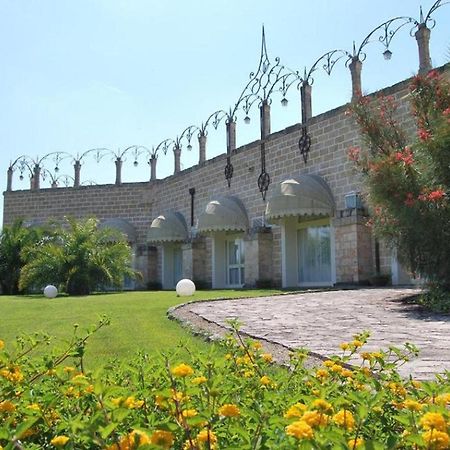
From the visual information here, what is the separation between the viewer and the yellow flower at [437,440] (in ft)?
4.78

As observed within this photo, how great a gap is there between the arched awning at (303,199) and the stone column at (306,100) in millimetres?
2416

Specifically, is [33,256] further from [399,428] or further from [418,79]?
[399,428]

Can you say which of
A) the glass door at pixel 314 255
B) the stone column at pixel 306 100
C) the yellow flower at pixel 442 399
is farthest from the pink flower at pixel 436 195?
the stone column at pixel 306 100

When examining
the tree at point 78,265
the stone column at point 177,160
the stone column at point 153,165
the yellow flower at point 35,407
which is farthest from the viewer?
the stone column at point 153,165

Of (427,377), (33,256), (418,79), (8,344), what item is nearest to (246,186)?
(33,256)

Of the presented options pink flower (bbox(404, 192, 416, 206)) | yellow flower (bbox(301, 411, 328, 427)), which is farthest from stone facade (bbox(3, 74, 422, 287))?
yellow flower (bbox(301, 411, 328, 427))

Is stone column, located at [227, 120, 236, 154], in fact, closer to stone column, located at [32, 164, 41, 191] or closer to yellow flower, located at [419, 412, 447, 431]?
stone column, located at [32, 164, 41, 191]

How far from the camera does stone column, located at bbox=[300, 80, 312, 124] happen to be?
744 inches

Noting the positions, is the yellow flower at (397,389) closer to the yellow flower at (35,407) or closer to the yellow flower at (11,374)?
the yellow flower at (35,407)

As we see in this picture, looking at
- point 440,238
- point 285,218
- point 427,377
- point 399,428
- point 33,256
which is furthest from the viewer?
point 33,256

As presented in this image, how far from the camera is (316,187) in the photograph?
17.3m

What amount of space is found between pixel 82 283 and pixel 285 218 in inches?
294

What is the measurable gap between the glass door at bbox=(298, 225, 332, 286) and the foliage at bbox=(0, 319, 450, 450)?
50.2 feet

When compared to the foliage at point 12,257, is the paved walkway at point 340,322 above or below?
below
